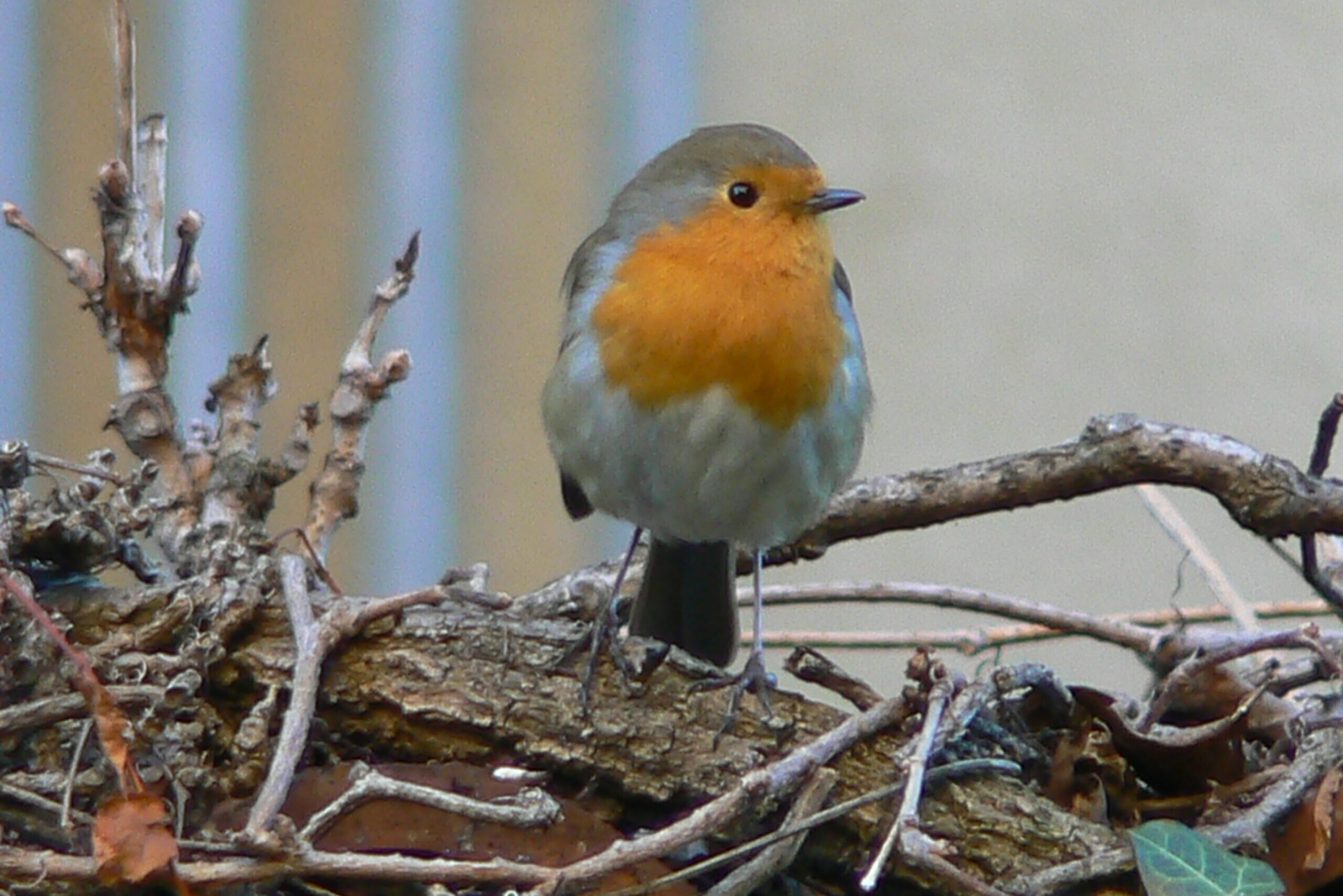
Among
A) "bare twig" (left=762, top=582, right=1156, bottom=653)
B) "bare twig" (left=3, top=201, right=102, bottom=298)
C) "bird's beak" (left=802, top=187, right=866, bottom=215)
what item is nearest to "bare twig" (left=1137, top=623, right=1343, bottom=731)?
"bare twig" (left=762, top=582, right=1156, bottom=653)

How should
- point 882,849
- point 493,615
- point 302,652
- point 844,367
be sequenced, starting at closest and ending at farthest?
point 882,849 < point 302,652 < point 493,615 < point 844,367

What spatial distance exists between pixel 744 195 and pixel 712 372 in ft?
0.95

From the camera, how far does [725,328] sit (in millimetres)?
1946

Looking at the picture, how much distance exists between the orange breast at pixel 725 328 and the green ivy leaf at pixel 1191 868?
0.72 m

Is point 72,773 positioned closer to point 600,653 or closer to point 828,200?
point 600,653

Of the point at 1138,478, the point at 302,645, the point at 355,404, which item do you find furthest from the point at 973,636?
the point at 302,645

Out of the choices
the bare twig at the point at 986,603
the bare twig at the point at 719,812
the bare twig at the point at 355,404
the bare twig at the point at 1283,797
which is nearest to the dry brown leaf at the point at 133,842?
the bare twig at the point at 719,812

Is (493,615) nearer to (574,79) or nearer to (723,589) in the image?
(723,589)

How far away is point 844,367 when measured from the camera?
6.68 feet

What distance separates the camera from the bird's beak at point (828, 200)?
2.10 m

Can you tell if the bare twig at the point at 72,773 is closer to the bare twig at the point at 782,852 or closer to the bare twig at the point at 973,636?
the bare twig at the point at 782,852

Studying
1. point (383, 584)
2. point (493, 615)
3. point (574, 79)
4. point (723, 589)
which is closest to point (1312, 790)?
point (493, 615)

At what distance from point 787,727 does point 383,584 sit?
7.13 ft

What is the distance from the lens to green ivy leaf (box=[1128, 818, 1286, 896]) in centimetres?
134
